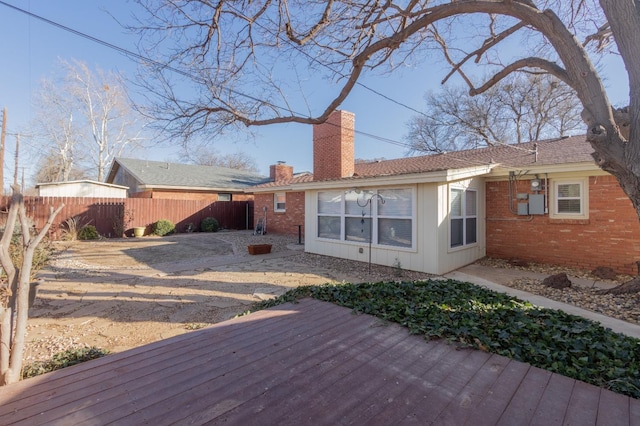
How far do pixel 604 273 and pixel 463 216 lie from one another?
3209mm

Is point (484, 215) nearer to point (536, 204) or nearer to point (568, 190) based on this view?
point (536, 204)

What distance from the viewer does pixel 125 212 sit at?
14.6 m

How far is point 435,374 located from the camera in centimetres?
233

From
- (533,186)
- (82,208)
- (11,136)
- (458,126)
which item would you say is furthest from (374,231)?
(11,136)

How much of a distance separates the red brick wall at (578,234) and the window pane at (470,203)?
0.75 m

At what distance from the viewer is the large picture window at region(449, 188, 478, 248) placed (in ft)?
25.0

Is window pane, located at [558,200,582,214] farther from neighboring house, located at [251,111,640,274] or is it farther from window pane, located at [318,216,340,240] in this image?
window pane, located at [318,216,340,240]

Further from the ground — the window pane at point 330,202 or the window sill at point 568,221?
the window pane at point 330,202

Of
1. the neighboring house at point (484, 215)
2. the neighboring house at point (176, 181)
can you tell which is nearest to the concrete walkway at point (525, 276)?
the neighboring house at point (484, 215)

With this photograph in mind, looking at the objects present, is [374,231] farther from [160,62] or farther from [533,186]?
[160,62]

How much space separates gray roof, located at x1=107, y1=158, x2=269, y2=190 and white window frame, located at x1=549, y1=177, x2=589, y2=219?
1711cm

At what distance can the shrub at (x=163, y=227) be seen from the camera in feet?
49.9

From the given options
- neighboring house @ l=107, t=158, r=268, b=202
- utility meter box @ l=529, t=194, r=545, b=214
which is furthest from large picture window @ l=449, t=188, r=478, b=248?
neighboring house @ l=107, t=158, r=268, b=202

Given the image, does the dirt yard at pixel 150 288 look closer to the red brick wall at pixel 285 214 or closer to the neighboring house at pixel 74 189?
the red brick wall at pixel 285 214
